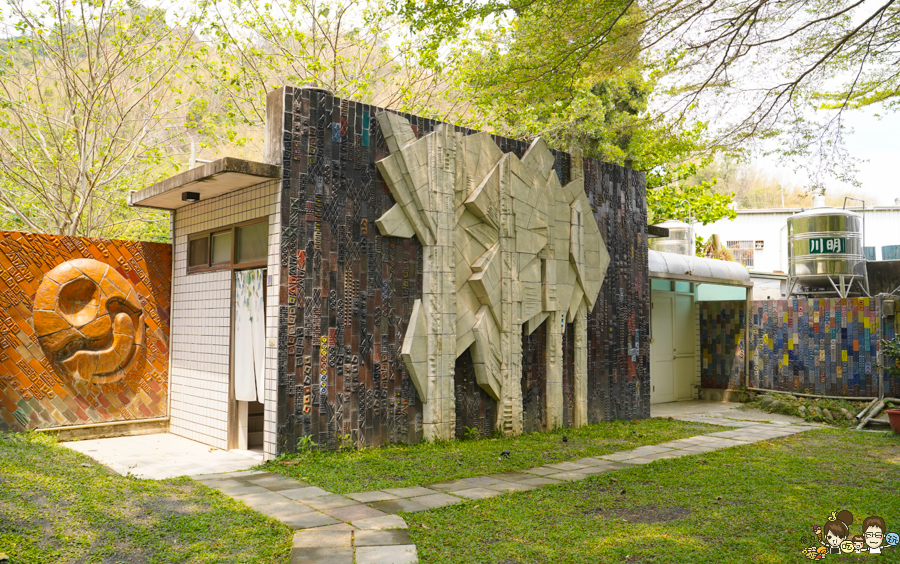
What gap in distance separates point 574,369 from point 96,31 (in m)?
9.22

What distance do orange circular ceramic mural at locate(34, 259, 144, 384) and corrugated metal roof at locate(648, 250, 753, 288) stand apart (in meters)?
7.82

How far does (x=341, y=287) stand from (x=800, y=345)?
345 inches

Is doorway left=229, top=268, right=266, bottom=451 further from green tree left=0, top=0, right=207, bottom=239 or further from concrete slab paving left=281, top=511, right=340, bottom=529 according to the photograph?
green tree left=0, top=0, right=207, bottom=239

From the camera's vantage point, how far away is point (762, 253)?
81.7 ft

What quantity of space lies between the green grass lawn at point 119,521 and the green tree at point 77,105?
25.0 feet

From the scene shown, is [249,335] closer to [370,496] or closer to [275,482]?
[275,482]

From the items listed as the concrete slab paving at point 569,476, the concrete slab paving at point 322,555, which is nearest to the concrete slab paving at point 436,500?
the concrete slab paving at point 322,555

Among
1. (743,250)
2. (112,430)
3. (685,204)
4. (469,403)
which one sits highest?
(685,204)

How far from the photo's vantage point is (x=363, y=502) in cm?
483

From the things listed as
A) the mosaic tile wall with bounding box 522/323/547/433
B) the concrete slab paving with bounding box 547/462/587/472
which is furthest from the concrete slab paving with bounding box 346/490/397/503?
the mosaic tile wall with bounding box 522/323/547/433

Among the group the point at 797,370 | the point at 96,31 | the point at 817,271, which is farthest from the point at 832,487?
the point at 96,31

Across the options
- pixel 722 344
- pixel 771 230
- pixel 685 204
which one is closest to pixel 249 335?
pixel 722 344

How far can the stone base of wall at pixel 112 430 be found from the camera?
686 cm

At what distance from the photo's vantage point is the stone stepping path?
3.78 metres
